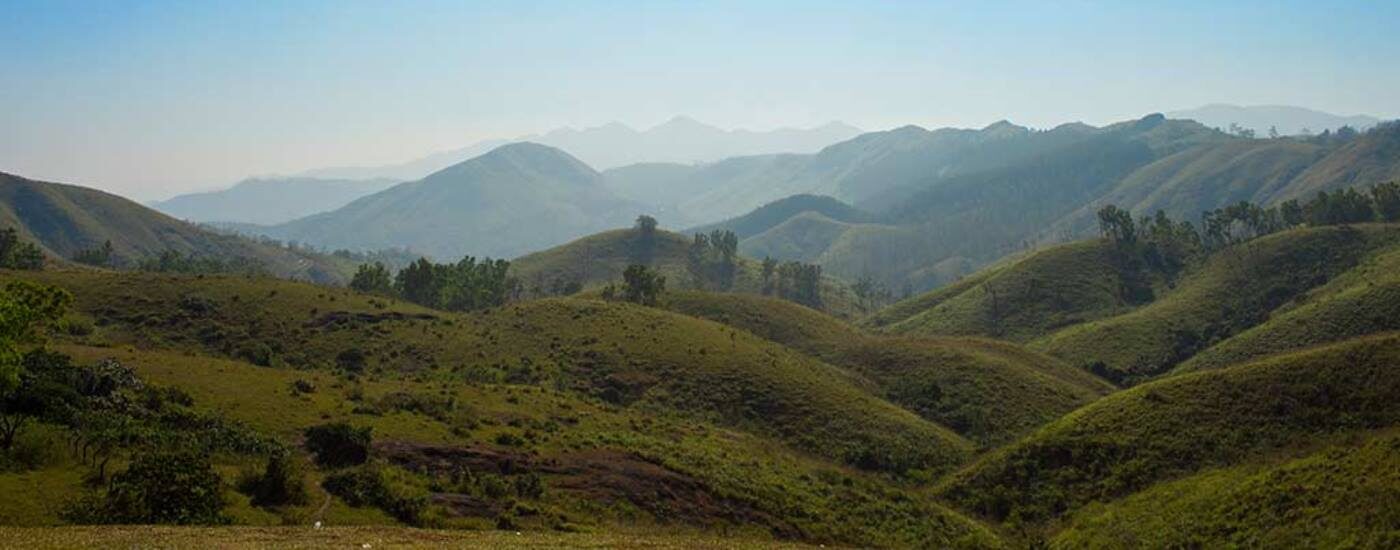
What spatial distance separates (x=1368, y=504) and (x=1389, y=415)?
25058 millimetres

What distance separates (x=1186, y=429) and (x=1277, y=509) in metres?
20.6

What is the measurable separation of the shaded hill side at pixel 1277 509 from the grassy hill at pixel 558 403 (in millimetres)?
8296

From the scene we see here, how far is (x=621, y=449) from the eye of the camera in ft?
162

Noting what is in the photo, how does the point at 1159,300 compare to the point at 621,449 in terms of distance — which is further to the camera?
the point at 1159,300

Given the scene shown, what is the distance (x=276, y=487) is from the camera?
30641mm

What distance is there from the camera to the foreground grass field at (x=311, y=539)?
21422 mm

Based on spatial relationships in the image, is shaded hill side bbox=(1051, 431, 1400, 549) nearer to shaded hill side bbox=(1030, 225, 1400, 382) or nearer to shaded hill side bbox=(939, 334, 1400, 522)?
shaded hill side bbox=(939, 334, 1400, 522)

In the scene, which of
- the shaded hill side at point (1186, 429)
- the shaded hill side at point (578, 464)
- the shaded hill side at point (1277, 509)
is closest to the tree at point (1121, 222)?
the shaded hill side at point (1186, 429)

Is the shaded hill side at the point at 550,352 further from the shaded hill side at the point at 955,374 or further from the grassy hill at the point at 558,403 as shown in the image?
the shaded hill side at the point at 955,374

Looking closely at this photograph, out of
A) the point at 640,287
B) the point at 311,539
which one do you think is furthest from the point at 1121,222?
the point at 311,539

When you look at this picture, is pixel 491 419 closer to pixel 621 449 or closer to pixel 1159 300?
pixel 621 449

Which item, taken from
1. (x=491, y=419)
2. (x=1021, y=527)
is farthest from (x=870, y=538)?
(x=491, y=419)

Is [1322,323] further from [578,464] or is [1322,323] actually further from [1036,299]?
[578,464]

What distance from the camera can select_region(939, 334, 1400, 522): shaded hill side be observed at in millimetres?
50750
